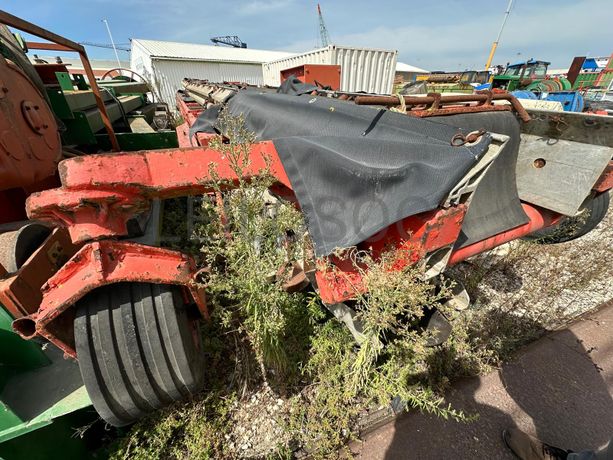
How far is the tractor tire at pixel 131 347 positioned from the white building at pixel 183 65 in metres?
16.8

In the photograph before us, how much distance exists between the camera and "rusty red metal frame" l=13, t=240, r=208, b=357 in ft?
4.05

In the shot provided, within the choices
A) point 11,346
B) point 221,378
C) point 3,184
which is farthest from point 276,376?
point 3,184

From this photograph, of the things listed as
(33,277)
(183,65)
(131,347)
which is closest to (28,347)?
(33,277)

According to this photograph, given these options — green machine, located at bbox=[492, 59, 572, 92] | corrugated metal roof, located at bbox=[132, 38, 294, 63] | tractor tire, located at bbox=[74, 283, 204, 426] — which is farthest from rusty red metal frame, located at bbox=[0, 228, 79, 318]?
corrugated metal roof, located at bbox=[132, 38, 294, 63]

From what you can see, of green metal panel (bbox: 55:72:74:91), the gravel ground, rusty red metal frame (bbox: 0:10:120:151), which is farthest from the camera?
green metal panel (bbox: 55:72:74:91)

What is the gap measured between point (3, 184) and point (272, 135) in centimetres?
160

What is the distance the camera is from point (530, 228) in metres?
2.25

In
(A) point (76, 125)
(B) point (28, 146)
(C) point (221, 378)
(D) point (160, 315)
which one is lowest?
(C) point (221, 378)

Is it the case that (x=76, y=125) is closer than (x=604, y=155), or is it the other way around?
(x=604, y=155)

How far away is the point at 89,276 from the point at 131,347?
0.44 m

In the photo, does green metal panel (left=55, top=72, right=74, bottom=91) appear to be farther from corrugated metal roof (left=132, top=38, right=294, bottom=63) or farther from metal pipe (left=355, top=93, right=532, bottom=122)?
corrugated metal roof (left=132, top=38, right=294, bottom=63)

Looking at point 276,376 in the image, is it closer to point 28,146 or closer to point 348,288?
point 348,288

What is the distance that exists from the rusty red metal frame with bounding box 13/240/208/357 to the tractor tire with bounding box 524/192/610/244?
11.5 feet

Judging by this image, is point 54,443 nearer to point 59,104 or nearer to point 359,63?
point 59,104
